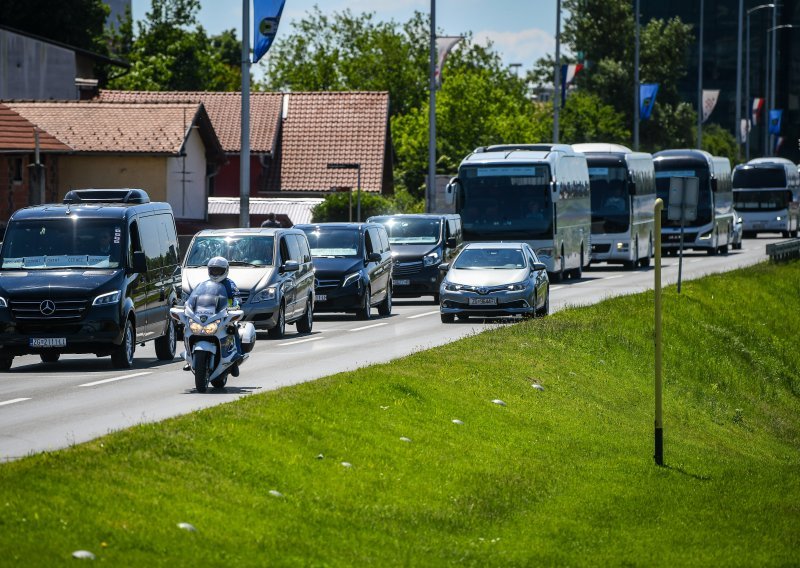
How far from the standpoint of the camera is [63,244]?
23.6m

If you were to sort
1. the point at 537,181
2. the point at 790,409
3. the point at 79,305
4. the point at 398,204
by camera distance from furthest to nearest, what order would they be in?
the point at 398,204
the point at 537,181
the point at 790,409
the point at 79,305

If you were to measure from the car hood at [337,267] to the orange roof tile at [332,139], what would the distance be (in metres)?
38.4

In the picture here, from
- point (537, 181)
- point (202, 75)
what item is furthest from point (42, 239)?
point (202, 75)

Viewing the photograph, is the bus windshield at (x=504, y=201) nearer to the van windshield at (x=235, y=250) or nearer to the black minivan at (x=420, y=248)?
the black minivan at (x=420, y=248)

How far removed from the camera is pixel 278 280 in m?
28.1

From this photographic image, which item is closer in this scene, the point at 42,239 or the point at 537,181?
the point at 42,239

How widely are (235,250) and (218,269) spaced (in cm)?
971

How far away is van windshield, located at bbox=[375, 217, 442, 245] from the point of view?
39250 millimetres

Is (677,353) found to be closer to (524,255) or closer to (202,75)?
(524,255)

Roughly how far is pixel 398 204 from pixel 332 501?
5071 cm

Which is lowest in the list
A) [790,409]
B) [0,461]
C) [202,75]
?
[790,409]

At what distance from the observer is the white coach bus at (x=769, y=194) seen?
74875mm

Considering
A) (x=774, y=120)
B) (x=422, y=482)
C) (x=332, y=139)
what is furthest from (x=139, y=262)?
(x=774, y=120)

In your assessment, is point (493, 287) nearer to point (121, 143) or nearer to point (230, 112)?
point (121, 143)
